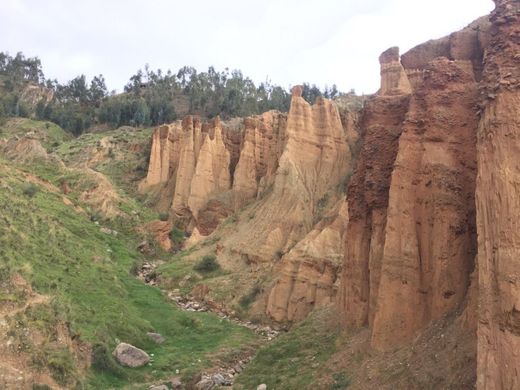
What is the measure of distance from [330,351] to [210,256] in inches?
942

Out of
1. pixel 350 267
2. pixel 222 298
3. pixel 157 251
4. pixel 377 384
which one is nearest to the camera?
pixel 377 384

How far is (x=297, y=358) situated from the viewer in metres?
21.6

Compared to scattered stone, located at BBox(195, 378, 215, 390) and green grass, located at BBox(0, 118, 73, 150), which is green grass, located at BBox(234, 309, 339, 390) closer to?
scattered stone, located at BBox(195, 378, 215, 390)

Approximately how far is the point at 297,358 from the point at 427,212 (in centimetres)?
786

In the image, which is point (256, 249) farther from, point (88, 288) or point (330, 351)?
point (330, 351)

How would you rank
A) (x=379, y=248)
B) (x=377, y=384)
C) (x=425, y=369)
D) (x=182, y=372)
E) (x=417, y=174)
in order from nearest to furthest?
(x=425, y=369)
(x=377, y=384)
(x=417, y=174)
(x=379, y=248)
(x=182, y=372)

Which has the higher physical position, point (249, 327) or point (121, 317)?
point (121, 317)

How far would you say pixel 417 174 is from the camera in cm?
1800

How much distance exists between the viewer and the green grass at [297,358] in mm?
19719

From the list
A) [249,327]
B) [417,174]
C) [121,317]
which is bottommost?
[249,327]

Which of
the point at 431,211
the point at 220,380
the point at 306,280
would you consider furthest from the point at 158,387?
the point at 306,280

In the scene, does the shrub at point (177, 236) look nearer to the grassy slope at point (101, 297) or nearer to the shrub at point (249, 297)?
the grassy slope at point (101, 297)

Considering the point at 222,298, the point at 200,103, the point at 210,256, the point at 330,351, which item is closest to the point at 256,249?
the point at 210,256

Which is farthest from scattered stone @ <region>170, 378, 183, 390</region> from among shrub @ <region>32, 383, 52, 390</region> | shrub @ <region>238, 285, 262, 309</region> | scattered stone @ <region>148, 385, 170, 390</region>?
shrub @ <region>238, 285, 262, 309</region>
